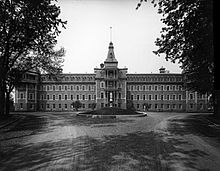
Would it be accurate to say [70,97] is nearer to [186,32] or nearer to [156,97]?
[156,97]

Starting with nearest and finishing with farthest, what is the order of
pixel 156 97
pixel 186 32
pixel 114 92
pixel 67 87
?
pixel 186 32
pixel 114 92
pixel 156 97
pixel 67 87

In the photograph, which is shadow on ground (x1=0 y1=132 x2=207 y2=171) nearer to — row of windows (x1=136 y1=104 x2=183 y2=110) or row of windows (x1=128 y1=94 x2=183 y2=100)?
row of windows (x1=136 y1=104 x2=183 y2=110)

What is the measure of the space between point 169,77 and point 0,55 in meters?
68.5

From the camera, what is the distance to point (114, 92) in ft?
247

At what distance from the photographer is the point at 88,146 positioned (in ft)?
31.3

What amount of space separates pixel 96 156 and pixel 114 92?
67487 millimetres

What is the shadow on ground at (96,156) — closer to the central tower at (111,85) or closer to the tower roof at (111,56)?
the central tower at (111,85)

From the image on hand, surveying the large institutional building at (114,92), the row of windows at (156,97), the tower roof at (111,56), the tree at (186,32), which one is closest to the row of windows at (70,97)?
the large institutional building at (114,92)

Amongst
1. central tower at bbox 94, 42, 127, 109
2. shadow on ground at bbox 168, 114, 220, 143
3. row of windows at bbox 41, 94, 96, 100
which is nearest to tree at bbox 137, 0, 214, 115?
shadow on ground at bbox 168, 114, 220, 143

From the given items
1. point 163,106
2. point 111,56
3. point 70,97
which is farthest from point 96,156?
point 163,106

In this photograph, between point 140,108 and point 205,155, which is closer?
point 205,155

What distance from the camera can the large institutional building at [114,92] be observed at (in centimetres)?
7569

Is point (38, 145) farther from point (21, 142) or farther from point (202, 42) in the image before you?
point (202, 42)

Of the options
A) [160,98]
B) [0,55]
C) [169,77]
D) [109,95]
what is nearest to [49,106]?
[109,95]
